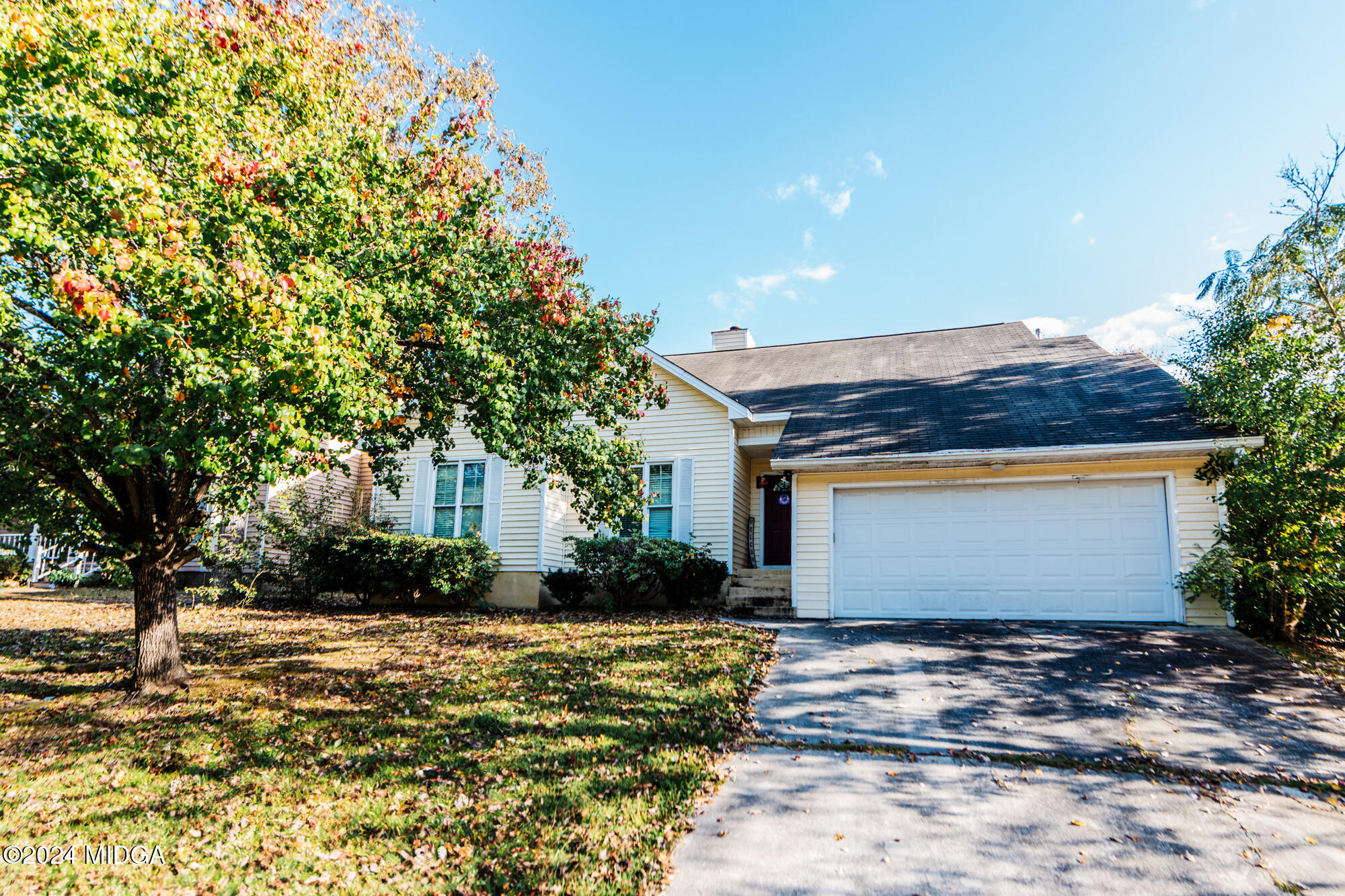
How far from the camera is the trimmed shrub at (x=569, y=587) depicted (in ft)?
41.9

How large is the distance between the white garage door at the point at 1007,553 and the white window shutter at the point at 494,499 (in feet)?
22.5

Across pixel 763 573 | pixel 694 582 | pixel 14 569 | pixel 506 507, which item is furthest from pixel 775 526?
pixel 14 569

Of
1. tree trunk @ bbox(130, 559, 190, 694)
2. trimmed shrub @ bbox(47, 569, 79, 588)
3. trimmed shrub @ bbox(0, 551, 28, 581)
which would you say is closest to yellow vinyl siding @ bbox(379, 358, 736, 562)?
tree trunk @ bbox(130, 559, 190, 694)

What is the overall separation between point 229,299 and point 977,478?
9.60 metres

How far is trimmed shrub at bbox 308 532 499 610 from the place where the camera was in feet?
41.6

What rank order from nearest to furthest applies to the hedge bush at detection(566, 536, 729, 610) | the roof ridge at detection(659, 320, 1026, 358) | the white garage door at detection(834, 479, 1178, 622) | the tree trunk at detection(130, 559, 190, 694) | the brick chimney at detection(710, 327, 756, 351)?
the tree trunk at detection(130, 559, 190, 694)
the white garage door at detection(834, 479, 1178, 622)
the hedge bush at detection(566, 536, 729, 610)
the roof ridge at detection(659, 320, 1026, 358)
the brick chimney at detection(710, 327, 756, 351)

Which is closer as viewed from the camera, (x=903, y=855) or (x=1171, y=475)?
(x=903, y=855)

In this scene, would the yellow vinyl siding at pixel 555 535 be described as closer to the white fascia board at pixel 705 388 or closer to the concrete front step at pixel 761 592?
the white fascia board at pixel 705 388

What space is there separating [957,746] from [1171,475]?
6.64m

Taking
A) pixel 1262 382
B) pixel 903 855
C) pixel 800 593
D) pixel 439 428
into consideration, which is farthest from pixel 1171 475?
pixel 439 428

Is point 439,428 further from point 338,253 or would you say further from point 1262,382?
point 1262,382

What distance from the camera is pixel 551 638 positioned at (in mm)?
9359

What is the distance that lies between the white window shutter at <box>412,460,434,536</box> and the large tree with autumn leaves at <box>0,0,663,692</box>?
21.1ft

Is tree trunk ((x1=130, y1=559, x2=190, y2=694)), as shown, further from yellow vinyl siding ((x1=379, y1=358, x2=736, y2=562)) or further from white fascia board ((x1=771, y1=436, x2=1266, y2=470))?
white fascia board ((x1=771, y1=436, x2=1266, y2=470))
